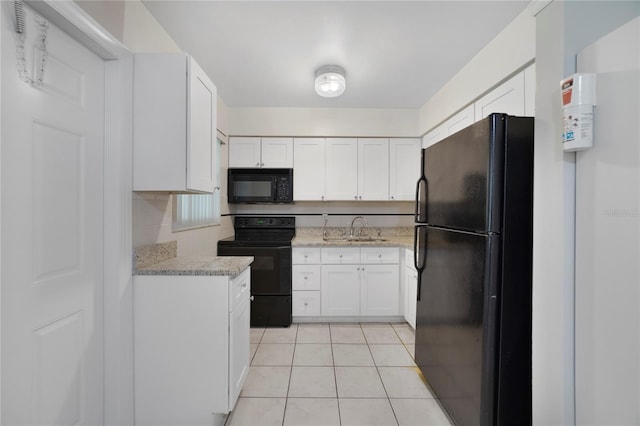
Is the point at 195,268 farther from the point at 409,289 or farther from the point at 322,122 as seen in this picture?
the point at 322,122

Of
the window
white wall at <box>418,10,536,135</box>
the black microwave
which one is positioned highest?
white wall at <box>418,10,536,135</box>

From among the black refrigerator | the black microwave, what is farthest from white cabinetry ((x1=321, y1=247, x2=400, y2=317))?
the black refrigerator

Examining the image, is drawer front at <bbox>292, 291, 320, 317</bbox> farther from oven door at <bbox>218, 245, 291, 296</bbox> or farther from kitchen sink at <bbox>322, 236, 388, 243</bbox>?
kitchen sink at <bbox>322, 236, 388, 243</bbox>

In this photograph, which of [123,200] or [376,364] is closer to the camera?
[123,200]

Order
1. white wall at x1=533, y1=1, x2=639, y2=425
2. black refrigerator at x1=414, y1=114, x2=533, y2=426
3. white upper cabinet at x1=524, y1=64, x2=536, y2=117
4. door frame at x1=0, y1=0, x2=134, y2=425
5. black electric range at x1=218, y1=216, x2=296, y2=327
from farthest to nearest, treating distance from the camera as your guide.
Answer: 1. black electric range at x1=218, y1=216, x2=296, y2=327
2. white upper cabinet at x1=524, y1=64, x2=536, y2=117
3. door frame at x1=0, y1=0, x2=134, y2=425
4. black refrigerator at x1=414, y1=114, x2=533, y2=426
5. white wall at x1=533, y1=1, x2=639, y2=425

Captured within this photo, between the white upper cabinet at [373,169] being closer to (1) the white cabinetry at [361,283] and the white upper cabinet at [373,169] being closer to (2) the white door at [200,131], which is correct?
(1) the white cabinetry at [361,283]

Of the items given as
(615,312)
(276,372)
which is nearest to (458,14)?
(615,312)

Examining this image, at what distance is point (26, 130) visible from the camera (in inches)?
42.5

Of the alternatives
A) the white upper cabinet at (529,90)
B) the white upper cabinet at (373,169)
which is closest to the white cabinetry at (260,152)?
the white upper cabinet at (373,169)

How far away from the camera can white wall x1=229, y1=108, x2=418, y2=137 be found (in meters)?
3.43

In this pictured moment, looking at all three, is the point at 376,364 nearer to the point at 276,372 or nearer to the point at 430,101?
the point at 276,372

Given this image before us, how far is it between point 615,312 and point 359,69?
90.6 inches

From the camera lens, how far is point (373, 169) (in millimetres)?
3500

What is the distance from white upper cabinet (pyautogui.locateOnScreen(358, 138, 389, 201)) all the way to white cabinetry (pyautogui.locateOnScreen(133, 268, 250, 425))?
7.67 ft
